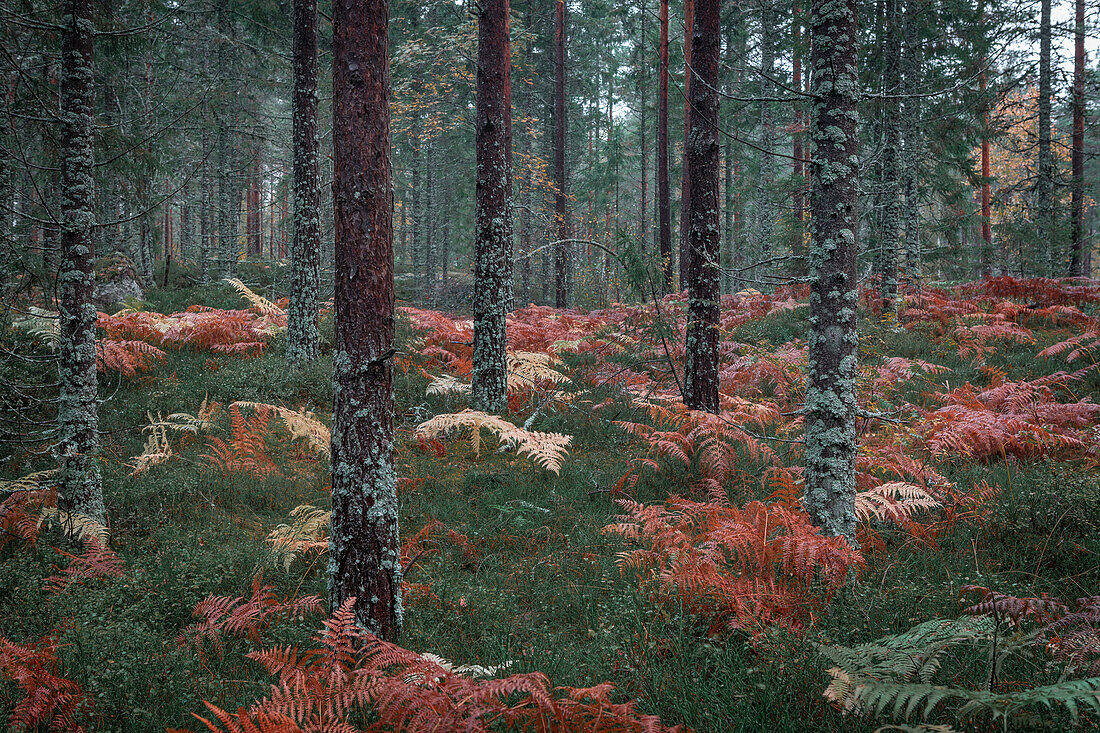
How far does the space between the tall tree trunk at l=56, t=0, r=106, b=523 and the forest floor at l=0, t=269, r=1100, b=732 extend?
0.58 meters

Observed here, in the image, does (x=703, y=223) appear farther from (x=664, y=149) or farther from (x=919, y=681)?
(x=664, y=149)

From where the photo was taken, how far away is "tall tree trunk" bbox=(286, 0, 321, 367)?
8445mm

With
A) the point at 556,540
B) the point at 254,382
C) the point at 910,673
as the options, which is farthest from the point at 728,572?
the point at 254,382

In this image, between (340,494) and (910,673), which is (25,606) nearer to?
(340,494)

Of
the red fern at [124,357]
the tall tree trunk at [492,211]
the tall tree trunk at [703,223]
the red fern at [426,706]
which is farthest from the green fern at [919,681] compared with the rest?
the red fern at [124,357]

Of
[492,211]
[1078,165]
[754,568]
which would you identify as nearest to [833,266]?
[754,568]

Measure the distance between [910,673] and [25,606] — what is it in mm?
5051

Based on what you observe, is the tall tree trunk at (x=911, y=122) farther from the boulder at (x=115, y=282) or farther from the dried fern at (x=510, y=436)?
the boulder at (x=115, y=282)

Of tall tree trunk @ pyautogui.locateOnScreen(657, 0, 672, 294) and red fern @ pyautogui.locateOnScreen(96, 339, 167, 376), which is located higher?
tall tree trunk @ pyautogui.locateOnScreen(657, 0, 672, 294)

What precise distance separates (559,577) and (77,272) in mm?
4319

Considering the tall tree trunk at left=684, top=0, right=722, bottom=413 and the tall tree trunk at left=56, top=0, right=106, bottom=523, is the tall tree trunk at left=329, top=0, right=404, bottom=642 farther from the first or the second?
the tall tree trunk at left=684, top=0, right=722, bottom=413

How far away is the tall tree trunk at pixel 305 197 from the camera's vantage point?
8.45 m

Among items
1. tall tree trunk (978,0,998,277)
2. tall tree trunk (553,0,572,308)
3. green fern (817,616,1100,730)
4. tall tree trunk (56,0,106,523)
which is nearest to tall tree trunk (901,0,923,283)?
tall tree trunk (978,0,998,277)

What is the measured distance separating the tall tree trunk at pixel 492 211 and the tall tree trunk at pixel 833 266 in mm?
4655
